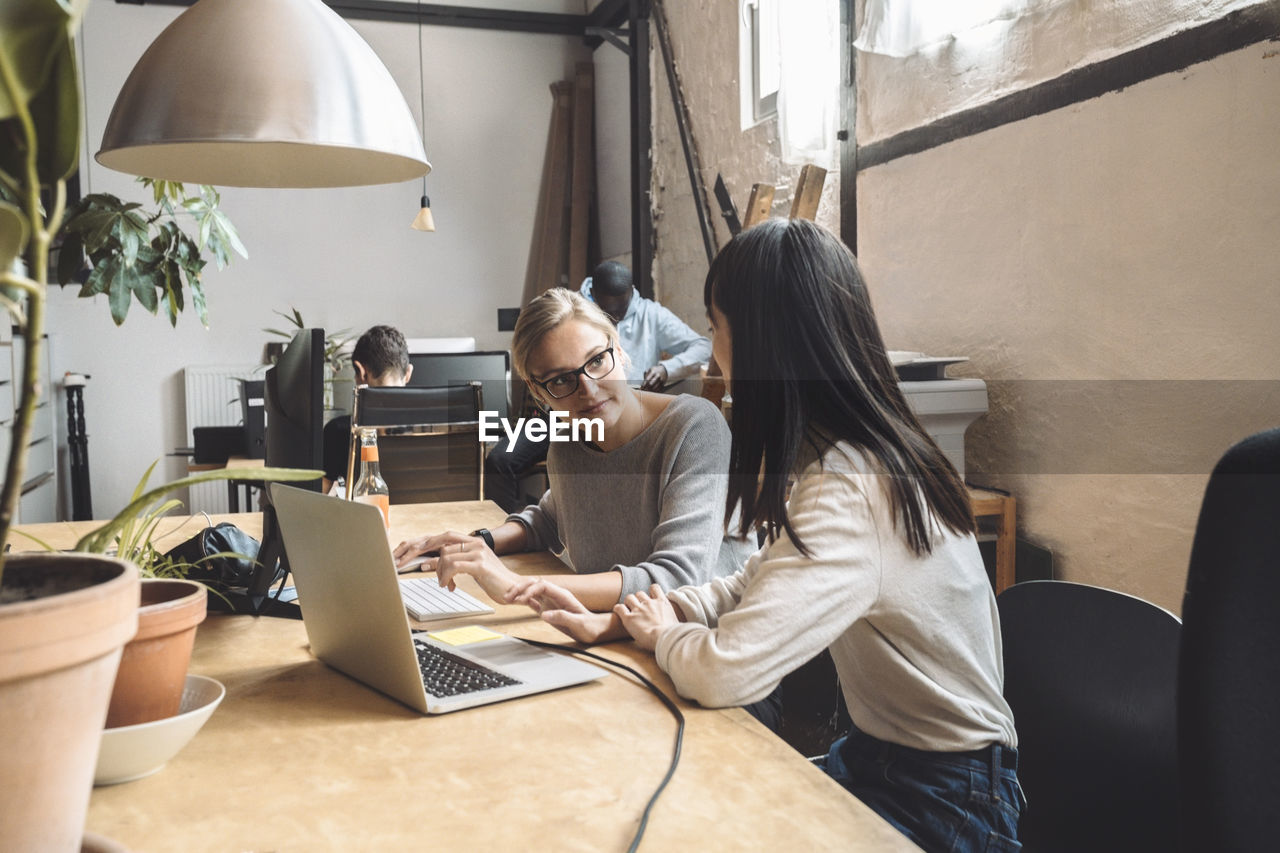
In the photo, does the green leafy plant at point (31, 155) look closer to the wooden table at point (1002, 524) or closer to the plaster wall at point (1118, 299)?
the plaster wall at point (1118, 299)

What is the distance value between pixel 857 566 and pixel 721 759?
0.30 metres

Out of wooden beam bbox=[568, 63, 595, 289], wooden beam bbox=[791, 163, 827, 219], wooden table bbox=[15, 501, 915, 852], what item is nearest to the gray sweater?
wooden table bbox=[15, 501, 915, 852]

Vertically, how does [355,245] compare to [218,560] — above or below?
above

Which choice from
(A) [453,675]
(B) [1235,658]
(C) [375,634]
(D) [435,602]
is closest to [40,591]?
(C) [375,634]

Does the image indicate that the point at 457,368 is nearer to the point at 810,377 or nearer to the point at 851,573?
the point at 810,377

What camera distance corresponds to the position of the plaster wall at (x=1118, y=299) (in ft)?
6.59

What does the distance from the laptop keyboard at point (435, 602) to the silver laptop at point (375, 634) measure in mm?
136

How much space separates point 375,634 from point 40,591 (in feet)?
1.82

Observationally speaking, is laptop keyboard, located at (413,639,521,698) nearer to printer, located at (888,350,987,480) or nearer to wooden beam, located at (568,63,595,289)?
printer, located at (888,350,987,480)

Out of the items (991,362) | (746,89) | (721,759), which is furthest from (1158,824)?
(746,89)

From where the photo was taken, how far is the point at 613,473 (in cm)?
184

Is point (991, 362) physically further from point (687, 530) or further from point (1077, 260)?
point (687, 530)

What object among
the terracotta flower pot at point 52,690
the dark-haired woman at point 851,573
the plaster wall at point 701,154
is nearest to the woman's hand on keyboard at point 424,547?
the dark-haired woman at point 851,573

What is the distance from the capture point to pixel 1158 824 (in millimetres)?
989
